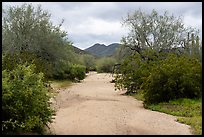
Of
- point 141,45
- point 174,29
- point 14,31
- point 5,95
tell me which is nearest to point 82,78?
point 141,45

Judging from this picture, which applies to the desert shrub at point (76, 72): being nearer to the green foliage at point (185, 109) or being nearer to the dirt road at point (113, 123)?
the green foliage at point (185, 109)

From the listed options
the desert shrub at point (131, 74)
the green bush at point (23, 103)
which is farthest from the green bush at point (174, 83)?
the green bush at point (23, 103)

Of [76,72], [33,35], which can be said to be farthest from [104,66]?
→ [33,35]

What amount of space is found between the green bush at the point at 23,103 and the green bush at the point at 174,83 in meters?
8.53

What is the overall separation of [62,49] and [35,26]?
10.8ft

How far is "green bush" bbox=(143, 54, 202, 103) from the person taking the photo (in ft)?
56.6

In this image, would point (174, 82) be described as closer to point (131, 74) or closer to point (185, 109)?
point (185, 109)

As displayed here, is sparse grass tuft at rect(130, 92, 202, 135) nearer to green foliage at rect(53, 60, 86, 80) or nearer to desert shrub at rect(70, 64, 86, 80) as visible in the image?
green foliage at rect(53, 60, 86, 80)

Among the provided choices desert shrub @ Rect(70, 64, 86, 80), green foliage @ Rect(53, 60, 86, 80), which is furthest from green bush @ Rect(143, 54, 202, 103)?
desert shrub @ Rect(70, 64, 86, 80)

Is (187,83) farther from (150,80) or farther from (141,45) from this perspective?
(141,45)

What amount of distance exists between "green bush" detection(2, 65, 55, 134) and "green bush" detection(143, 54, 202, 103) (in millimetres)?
8532

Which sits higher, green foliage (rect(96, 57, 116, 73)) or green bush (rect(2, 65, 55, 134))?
green foliage (rect(96, 57, 116, 73))

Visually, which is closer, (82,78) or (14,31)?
(14,31)

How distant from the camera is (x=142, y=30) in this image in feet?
123
